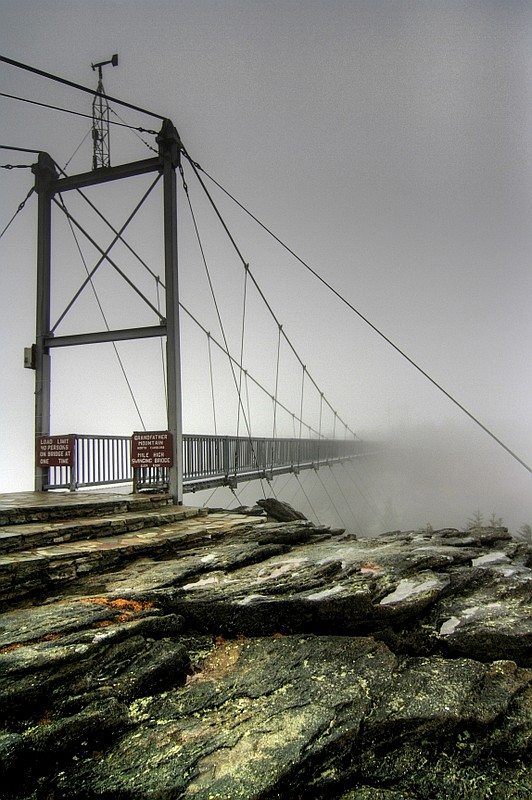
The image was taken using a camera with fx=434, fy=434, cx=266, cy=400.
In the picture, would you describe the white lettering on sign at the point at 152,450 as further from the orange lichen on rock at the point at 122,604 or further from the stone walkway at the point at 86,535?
the orange lichen on rock at the point at 122,604

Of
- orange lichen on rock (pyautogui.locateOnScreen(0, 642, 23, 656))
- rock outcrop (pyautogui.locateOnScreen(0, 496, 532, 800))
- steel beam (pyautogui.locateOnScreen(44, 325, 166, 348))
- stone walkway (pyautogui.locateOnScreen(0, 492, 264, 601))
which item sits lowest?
rock outcrop (pyautogui.locateOnScreen(0, 496, 532, 800))

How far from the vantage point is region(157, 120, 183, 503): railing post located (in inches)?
312

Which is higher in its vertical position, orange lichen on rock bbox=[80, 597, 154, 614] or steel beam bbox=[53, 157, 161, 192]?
steel beam bbox=[53, 157, 161, 192]

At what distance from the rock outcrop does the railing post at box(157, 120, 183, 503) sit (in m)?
3.63

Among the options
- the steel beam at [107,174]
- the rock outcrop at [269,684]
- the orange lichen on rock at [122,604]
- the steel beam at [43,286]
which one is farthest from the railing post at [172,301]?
the orange lichen on rock at [122,604]

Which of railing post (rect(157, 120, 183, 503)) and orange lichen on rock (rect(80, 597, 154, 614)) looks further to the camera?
railing post (rect(157, 120, 183, 503))

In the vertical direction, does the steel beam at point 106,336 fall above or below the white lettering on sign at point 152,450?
above

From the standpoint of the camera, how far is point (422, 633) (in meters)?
3.37

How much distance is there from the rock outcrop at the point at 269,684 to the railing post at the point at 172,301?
3633 millimetres

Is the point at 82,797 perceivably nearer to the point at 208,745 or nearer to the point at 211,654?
the point at 208,745

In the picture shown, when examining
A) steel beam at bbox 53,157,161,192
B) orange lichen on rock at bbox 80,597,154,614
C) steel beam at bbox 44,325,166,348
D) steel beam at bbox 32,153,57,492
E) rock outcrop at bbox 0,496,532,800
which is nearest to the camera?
rock outcrop at bbox 0,496,532,800

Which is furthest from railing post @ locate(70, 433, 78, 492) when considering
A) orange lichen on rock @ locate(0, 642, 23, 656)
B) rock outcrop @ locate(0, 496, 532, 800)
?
orange lichen on rock @ locate(0, 642, 23, 656)

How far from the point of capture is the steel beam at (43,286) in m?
8.87

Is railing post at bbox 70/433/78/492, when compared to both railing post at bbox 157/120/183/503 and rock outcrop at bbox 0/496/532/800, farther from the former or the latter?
rock outcrop at bbox 0/496/532/800
